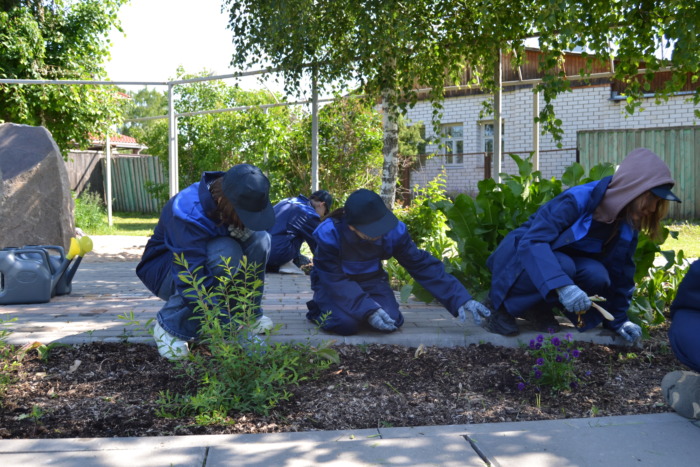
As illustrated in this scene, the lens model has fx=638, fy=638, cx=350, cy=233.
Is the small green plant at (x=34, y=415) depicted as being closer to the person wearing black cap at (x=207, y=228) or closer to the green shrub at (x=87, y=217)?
the person wearing black cap at (x=207, y=228)

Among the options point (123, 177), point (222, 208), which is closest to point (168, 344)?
point (222, 208)

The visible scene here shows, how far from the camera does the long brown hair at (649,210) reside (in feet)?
10.9

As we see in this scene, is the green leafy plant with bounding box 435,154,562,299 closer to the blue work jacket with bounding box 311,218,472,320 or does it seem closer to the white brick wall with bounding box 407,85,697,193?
the blue work jacket with bounding box 311,218,472,320

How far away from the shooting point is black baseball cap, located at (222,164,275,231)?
335cm

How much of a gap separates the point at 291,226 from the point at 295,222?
0.22 feet

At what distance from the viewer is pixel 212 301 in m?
3.21

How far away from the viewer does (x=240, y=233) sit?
370cm

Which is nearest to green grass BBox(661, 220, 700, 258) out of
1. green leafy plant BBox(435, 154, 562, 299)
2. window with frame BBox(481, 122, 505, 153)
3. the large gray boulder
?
green leafy plant BBox(435, 154, 562, 299)

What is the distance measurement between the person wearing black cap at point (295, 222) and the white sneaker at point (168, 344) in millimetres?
3260

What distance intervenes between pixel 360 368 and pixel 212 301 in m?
0.85

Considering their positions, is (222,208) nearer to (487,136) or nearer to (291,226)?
(291,226)

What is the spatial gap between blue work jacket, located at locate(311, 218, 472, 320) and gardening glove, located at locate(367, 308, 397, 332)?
0.04 meters

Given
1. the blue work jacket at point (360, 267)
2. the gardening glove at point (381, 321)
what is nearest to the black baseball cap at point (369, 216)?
the blue work jacket at point (360, 267)

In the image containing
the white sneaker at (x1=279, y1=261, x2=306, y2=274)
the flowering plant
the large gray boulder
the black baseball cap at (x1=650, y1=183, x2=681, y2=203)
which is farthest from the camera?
the large gray boulder
